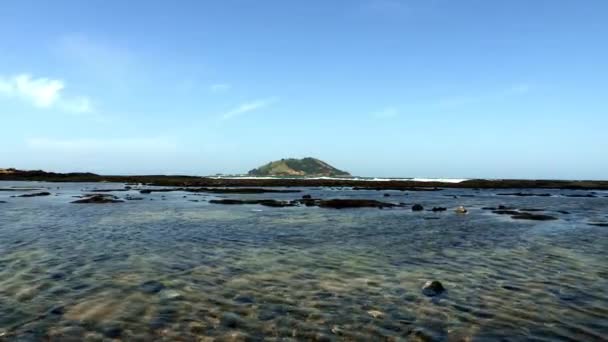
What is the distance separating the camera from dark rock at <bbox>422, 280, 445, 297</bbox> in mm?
14062

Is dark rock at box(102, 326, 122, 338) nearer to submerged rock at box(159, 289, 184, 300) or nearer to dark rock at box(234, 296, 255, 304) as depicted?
submerged rock at box(159, 289, 184, 300)

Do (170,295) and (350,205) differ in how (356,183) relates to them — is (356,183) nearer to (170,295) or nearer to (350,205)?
(350,205)

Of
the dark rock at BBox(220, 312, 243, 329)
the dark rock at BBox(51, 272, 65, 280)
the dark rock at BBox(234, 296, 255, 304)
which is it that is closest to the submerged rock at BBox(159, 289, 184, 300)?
the dark rock at BBox(234, 296, 255, 304)

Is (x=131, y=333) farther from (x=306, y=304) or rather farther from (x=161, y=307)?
(x=306, y=304)

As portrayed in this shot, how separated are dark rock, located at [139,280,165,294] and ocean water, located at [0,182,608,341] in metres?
0.09

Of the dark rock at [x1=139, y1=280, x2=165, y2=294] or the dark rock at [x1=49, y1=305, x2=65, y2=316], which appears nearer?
the dark rock at [x1=49, y1=305, x2=65, y2=316]

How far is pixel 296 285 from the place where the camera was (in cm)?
1499

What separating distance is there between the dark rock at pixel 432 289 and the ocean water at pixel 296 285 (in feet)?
0.91

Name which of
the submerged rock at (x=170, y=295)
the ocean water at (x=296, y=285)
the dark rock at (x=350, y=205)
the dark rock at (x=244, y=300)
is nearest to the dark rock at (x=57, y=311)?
the ocean water at (x=296, y=285)

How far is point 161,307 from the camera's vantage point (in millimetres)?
12289

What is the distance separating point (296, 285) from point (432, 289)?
4601mm

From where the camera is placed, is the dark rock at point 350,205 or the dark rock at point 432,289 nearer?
the dark rock at point 432,289

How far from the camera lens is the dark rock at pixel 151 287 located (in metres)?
14.0

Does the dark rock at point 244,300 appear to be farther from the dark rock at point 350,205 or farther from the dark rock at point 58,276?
the dark rock at point 350,205
